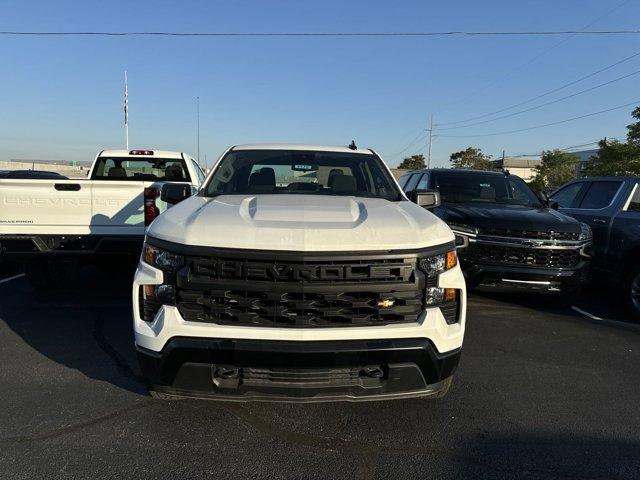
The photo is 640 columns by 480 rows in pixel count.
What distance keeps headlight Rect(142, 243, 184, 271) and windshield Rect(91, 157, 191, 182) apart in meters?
5.14

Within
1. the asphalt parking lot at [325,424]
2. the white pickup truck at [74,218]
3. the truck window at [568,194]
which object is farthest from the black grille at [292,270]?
the truck window at [568,194]

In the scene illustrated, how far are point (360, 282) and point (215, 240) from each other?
837 mm

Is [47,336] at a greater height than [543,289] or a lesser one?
lesser

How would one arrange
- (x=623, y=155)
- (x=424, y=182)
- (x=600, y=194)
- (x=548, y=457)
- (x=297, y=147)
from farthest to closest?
(x=623, y=155)
(x=424, y=182)
(x=600, y=194)
(x=297, y=147)
(x=548, y=457)

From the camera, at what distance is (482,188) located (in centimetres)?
765

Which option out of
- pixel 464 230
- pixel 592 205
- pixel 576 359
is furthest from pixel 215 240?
pixel 592 205

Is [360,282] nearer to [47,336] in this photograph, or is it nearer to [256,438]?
[256,438]

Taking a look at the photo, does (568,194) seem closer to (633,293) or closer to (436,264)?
(633,293)

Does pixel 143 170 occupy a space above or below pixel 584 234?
above

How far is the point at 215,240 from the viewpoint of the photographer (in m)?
2.72

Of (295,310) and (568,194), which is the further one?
(568,194)

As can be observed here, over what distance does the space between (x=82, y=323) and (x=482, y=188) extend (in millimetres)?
5850

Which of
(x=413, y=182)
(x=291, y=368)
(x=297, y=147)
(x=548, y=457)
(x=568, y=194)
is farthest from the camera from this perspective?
(x=413, y=182)

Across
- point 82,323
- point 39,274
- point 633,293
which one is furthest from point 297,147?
point 633,293
